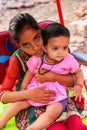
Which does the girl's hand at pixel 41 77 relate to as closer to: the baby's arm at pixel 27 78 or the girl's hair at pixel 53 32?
the baby's arm at pixel 27 78

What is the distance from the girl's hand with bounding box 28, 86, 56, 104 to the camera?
7.01 feet

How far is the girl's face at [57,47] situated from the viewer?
6.72 ft

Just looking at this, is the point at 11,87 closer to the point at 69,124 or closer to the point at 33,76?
the point at 33,76

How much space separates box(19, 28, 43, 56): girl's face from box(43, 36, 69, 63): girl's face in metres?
0.06

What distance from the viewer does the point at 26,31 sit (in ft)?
6.86

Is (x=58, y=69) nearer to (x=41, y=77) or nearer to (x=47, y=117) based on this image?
(x=41, y=77)

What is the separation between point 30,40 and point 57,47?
0.50 feet

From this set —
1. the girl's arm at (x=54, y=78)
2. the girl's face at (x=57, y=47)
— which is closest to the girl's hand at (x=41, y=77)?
the girl's arm at (x=54, y=78)

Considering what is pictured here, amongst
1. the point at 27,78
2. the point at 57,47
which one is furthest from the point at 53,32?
the point at 27,78

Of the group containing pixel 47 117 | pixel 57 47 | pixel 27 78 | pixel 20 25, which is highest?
pixel 20 25

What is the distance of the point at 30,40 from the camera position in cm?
208

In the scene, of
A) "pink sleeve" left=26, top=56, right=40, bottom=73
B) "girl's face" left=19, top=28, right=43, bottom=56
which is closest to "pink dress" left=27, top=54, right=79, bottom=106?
"pink sleeve" left=26, top=56, right=40, bottom=73

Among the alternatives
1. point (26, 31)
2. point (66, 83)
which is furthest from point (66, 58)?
point (26, 31)

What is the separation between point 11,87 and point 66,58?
1.20 ft
